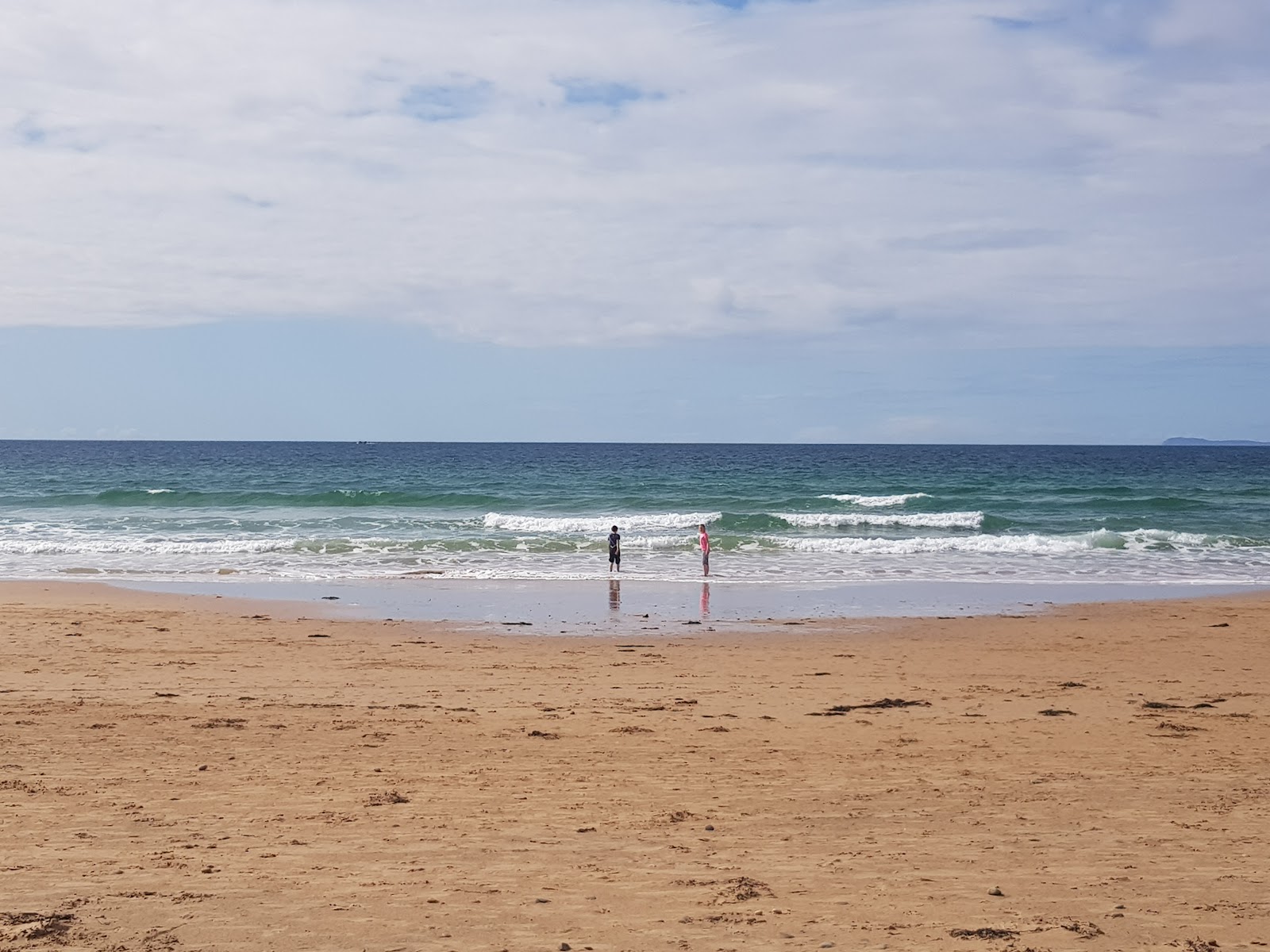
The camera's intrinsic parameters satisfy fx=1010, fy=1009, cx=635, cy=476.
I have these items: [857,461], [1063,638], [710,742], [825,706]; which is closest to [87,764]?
[710,742]

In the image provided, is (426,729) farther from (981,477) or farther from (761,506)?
(981,477)

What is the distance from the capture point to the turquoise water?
23219mm

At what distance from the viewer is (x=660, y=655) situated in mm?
12805

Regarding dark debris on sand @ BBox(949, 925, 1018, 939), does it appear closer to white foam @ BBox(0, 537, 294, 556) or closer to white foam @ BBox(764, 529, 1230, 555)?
white foam @ BBox(764, 529, 1230, 555)

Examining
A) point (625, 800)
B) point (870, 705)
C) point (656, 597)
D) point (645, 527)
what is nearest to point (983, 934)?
point (625, 800)

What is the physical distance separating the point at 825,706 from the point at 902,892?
474 cm

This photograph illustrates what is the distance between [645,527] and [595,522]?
1.77 metres

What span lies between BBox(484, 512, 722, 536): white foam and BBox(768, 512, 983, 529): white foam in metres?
3.08

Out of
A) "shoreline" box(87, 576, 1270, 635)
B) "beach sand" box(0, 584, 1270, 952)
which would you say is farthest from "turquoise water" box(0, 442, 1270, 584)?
"beach sand" box(0, 584, 1270, 952)

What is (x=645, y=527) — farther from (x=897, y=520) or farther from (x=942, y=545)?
(x=942, y=545)

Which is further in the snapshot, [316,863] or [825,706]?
[825,706]

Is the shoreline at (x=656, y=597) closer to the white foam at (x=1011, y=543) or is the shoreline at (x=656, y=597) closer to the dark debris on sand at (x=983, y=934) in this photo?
the white foam at (x=1011, y=543)

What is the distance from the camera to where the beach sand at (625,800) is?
4863 millimetres

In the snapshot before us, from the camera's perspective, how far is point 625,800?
267 inches
